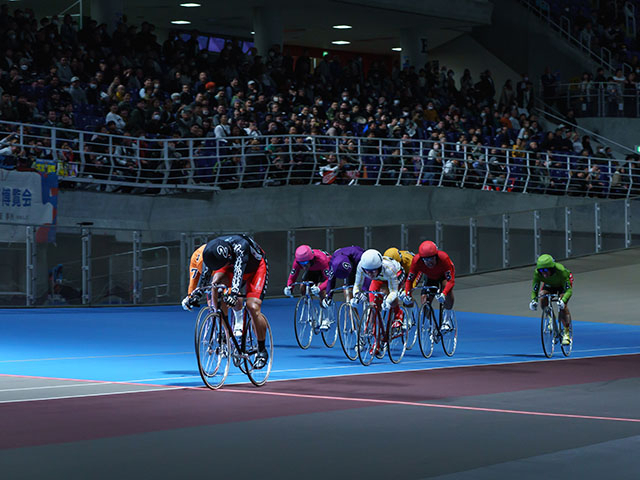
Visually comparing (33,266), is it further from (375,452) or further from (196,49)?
(375,452)

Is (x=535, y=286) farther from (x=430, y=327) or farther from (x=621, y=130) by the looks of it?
(x=621, y=130)

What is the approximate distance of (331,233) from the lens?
23391mm

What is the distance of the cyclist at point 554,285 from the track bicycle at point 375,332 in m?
1.97

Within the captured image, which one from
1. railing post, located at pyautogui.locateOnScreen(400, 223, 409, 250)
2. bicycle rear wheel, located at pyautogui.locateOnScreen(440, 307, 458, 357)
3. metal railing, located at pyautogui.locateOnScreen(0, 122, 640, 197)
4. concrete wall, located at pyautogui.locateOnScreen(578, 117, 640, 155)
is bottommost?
bicycle rear wheel, located at pyautogui.locateOnScreen(440, 307, 458, 357)

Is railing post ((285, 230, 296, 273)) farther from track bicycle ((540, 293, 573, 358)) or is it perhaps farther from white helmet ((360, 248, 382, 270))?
white helmet ((360, 248, 382, 270))

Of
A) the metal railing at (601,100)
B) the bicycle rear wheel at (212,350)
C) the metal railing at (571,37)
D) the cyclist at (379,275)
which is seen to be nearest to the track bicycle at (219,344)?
the bicycle rear wheel at (212,350)

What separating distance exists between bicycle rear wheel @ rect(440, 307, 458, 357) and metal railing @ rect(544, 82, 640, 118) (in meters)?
21.2

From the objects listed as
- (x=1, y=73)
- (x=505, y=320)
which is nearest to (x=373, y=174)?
(x=505, y=320)

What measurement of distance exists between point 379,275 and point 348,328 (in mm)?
752

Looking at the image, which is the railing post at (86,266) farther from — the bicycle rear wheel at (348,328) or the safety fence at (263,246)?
the bicycle rear wheel at (348,328)

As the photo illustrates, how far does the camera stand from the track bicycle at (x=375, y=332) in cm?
1326

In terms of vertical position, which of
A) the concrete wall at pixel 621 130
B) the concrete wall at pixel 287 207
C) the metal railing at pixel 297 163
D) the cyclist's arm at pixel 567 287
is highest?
the concrete wall at pixel 621 130

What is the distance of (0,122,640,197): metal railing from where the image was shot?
21859 mm

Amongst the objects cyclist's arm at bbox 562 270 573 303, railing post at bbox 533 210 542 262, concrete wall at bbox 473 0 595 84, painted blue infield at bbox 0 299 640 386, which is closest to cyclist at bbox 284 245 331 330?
painted blue infield at bbox 0 299 640 386
